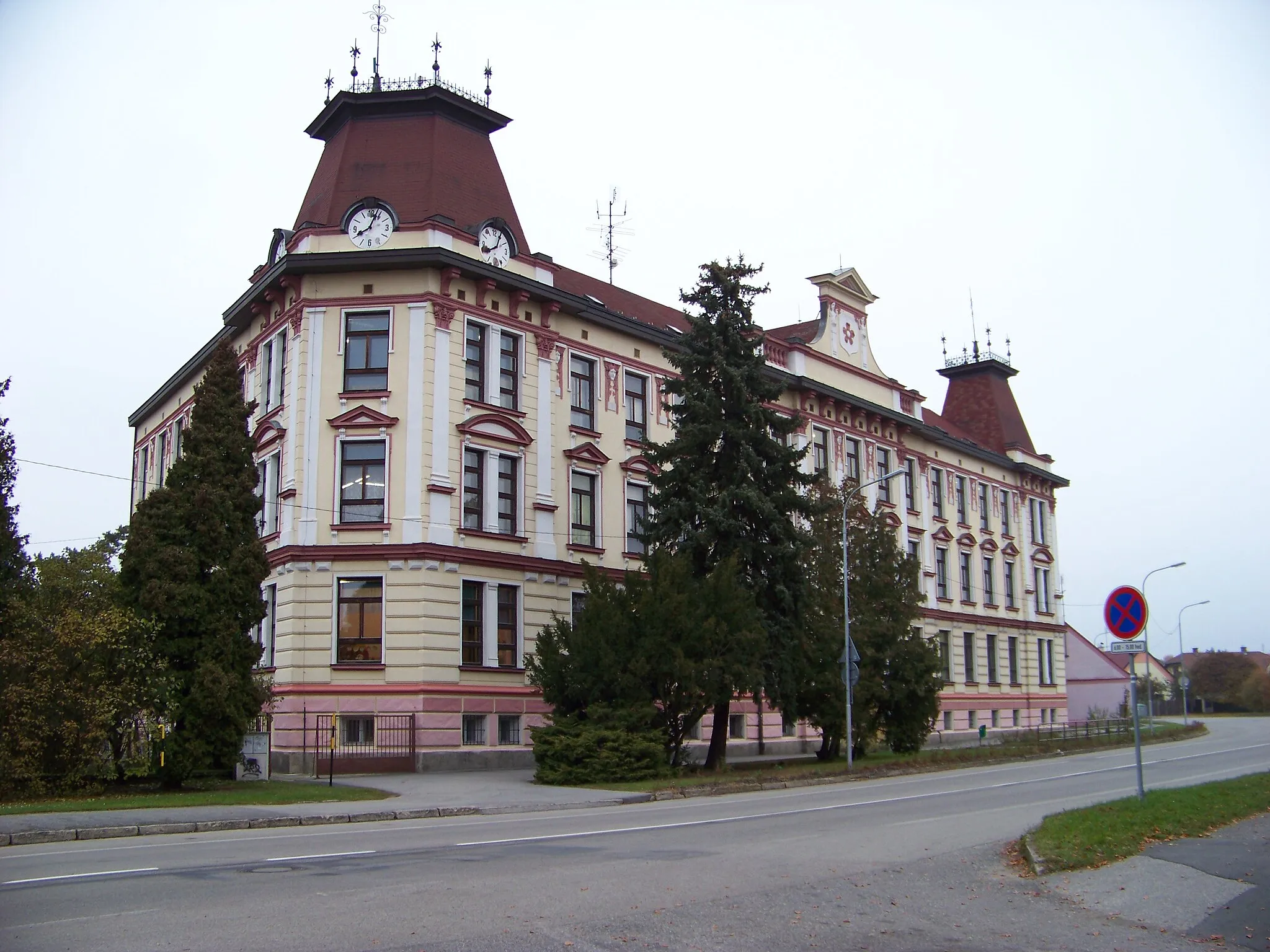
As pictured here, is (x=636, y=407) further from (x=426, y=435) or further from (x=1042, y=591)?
(x=1042, y=591)

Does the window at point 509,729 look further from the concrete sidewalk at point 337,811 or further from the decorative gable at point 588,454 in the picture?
the decorative gable at point 588,454

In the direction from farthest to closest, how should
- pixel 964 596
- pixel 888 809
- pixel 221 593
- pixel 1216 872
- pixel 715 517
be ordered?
pixel 964 596 → pixel 715 517 → pixel 221 593 → pixel 888 809 → pixel 1216 872

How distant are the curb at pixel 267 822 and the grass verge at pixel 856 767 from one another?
273 centimetres

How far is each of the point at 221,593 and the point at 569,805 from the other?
8.35 m

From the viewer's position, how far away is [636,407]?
38.8 metres

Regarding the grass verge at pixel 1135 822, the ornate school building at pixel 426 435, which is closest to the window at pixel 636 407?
the ornate school building at pixel 426 435

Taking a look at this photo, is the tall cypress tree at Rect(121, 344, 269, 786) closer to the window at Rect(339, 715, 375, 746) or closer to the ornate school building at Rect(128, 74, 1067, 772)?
the window at Rect(339, 715, 375, 746)

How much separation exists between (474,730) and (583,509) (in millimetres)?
8126

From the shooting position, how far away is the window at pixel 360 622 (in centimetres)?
3052

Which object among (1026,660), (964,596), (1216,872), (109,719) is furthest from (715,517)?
(1026,660)

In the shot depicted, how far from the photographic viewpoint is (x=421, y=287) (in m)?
32.1

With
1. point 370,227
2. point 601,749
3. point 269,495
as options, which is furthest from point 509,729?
point 370,227

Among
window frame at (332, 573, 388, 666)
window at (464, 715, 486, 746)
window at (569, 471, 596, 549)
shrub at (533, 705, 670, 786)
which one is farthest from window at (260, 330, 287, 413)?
shrub at (533, 705, 670, 786)

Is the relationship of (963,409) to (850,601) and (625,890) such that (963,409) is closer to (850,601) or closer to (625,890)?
(850,601)
